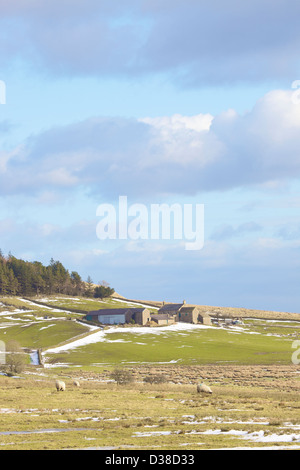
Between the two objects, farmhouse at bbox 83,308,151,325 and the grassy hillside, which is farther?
farmhouse at bbox 83,308,151,325

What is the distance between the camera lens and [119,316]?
150125 mm

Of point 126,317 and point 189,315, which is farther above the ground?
point 189,315

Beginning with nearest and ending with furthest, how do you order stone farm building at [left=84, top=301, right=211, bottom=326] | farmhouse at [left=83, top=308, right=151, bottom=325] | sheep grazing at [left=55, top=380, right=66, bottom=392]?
sheep grazing at [left=55, top=380, right=66, bottom=392], farmhouse at [left=83, top=308, right=151, bottom=325], stone farm building at [left=84, top=301, right=211, bottom=326]

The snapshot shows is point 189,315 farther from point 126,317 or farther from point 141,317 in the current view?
point 126,317

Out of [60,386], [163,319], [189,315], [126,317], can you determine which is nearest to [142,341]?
[126,317]

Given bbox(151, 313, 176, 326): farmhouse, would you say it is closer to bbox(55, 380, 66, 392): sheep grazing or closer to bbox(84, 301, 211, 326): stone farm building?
bbox(84, 301, 211, 326): stone farm building

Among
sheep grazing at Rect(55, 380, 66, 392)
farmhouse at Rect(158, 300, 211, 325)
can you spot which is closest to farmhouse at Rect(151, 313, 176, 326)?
farmhouse at Rect(158, 300, 211, 325)

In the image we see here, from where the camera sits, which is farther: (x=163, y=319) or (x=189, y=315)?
(x=189, y=315)

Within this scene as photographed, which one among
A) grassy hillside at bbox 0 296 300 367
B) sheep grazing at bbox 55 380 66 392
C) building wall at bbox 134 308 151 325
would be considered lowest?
grassy hillside at bbox 0 296 300 367

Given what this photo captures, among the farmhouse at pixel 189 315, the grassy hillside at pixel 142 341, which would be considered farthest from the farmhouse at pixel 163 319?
the grassy hillside at pixel 142 341

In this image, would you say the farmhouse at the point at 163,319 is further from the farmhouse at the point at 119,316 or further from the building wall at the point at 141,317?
the farmhouse at the point at 119,316

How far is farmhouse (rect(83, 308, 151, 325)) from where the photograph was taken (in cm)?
14975
